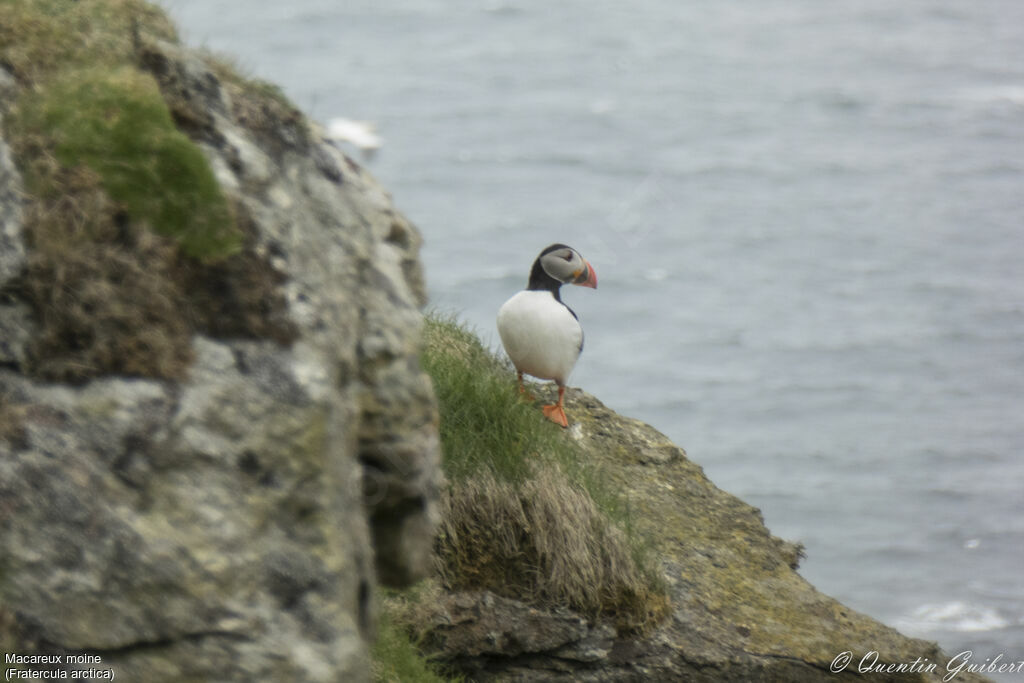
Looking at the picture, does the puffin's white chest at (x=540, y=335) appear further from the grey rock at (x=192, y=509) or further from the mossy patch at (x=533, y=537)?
the grey rock at (x=192, y=509)

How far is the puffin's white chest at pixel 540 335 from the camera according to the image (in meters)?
8.03

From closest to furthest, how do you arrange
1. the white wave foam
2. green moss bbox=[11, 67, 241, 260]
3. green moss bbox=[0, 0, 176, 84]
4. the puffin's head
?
green moss bbox=[11, 67, 241, 260]
green moss bbox=[0, 0, 176, 84]
the puffin's head
the white wave foam

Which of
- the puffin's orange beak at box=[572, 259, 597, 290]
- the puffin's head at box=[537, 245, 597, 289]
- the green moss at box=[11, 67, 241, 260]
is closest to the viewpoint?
the green moss at box=[11, 67, 241, 260]

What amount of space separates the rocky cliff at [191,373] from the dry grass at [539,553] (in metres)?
2.39

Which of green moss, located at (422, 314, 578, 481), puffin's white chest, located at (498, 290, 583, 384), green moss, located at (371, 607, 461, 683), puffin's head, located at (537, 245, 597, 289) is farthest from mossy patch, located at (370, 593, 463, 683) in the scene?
puffin's head, located at (537, 245, 597, 289)

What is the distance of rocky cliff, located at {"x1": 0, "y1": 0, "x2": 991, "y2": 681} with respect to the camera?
3.44 meters

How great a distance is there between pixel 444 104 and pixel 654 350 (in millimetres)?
24166

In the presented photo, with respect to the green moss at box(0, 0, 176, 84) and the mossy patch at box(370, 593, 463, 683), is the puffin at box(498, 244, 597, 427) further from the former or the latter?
the green moss at box(0, 0, 176, 84)

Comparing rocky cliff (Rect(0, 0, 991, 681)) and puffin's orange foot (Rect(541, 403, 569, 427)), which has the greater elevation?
rocky cliff (Rect(0, 0, 991, 681))

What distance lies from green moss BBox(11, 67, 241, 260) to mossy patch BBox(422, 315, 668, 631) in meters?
3.20

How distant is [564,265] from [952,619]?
19.2 m

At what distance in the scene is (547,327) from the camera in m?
8.07

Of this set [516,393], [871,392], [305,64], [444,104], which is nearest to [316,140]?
[516,393]

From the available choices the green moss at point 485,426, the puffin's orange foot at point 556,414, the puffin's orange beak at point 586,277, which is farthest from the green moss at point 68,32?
the puffin's orange beak at point 586,277
